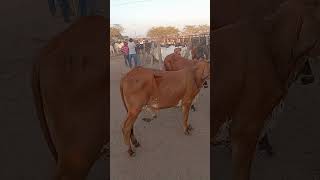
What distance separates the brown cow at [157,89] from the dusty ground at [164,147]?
0.04 m

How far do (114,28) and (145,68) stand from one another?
0.36 meters

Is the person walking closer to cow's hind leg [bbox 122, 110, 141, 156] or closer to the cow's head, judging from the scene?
cow's hind leg [bbox 122, 110, 141, 156]

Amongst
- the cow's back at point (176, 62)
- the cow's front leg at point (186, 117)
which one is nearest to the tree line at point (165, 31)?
the cow's back at point (176, 62)
